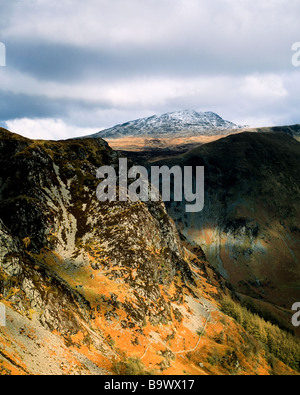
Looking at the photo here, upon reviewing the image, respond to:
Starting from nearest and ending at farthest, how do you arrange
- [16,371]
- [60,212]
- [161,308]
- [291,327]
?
[16,371] → [161,308] → [60,212] → [291,327]

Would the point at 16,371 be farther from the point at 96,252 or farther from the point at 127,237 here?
the point at 127,237

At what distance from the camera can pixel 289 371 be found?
2382 inches

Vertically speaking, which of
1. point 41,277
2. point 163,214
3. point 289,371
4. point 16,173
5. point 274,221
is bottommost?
point 289,371

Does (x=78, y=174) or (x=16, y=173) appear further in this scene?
(x=78, y=174)

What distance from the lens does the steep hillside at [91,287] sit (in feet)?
107

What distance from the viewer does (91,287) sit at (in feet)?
160

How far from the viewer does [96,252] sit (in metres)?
55.7

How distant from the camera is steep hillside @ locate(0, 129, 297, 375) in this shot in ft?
107

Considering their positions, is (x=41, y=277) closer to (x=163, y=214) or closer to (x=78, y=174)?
(x=78, y=174)

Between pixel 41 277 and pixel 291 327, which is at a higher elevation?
pixel 41 277

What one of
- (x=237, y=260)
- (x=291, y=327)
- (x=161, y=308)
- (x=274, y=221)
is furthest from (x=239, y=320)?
(x=274, y=221)

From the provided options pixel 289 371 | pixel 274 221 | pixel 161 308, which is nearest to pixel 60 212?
pixel 161 308

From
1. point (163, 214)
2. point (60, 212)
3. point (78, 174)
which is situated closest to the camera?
point (60, 212)
